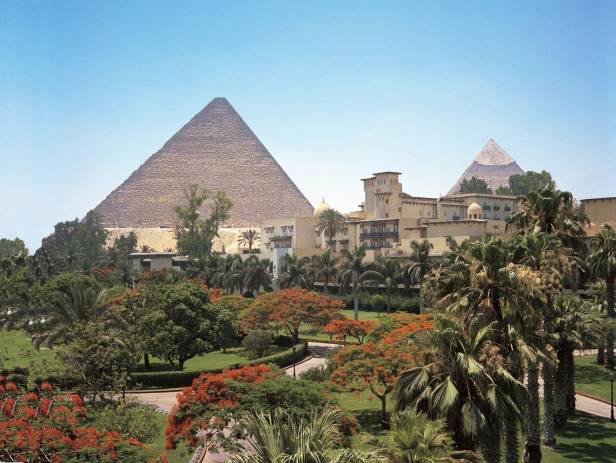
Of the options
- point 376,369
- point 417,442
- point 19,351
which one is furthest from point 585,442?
point 19,351

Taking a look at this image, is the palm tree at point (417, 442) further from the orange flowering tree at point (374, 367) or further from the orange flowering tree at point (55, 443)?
the orange flowering tree at point (374, 367)

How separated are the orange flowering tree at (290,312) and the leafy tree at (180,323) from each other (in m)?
5.57

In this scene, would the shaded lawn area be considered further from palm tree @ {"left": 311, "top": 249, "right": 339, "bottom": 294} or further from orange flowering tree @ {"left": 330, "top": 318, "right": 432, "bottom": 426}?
palm tree @ {"left": 311, "top": 249, "right": 339, "bottom": 294}

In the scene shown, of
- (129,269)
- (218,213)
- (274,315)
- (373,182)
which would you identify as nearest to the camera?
(274,315)

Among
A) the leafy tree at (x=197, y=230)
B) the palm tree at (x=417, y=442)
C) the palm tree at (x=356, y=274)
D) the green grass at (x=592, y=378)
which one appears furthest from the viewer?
the leafy tree at (x=197, y=230)

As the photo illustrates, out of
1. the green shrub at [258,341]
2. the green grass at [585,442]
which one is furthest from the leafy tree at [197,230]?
the green grass at [585,442]

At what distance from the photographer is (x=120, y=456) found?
20578mm

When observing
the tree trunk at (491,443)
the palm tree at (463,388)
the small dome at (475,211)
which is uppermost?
the small dome at (475,211)

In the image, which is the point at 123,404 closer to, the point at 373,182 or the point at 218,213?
the point at 373,182

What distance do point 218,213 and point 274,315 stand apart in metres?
93.1

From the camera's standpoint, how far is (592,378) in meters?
42.0

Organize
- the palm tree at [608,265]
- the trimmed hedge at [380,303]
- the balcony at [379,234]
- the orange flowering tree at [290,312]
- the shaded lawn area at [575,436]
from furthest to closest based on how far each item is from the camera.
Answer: the balcony at [379,234]
the trimmed hedge at [380,303]
the orange flowering tree at [290,312]
the palm tree at [608,265]
the shaded lawn area at [575,436]

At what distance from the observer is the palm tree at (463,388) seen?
18.3 metres

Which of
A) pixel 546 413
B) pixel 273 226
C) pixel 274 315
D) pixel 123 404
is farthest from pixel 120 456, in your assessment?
pixel 273 226
